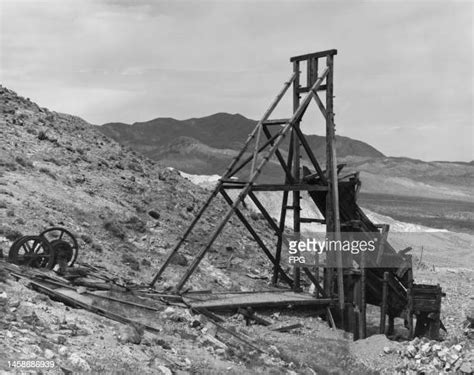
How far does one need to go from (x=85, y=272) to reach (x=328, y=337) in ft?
19.6

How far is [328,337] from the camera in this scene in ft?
47.8

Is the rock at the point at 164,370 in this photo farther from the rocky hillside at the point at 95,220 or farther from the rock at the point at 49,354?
the rock at the point at 49,354

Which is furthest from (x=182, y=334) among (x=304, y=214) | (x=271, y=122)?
(x=304, y=214)

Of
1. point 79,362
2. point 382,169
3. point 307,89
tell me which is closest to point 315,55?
point 307,89

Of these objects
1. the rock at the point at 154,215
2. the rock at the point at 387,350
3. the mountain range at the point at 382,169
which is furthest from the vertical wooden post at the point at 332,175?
the mountain range at the point at 382,169

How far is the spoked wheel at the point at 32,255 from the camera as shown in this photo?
42.3 feet

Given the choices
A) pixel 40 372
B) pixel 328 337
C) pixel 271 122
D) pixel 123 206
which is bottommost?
pixel 328 337

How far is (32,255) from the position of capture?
520 inches

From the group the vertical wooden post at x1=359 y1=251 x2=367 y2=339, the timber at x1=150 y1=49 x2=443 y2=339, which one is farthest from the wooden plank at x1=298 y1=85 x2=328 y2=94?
the vertical wooden post at x1=359 y1=251 x2=367 y2=339

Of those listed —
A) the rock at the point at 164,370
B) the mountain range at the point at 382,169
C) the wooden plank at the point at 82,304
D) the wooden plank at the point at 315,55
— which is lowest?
the rock at the point at 164,370

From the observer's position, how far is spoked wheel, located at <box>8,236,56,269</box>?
42.3 ft

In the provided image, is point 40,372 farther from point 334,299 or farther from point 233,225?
point 233,225

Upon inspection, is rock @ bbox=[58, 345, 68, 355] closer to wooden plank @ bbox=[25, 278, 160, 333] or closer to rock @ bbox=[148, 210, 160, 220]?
wooden plank @ bbox=[25, 278, 160, 333]

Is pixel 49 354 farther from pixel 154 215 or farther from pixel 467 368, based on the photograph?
pixel 154 215
